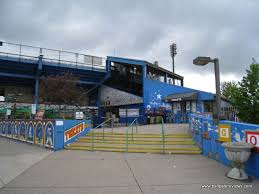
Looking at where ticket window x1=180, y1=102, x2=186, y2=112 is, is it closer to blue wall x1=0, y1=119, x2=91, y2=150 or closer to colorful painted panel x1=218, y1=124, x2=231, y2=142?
blue wall x1=0, y1=119, x2=91, y2=150

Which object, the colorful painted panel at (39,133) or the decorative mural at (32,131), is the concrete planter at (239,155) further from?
the colorful painted panel at (39,133)

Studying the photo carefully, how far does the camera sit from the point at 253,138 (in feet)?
20.3

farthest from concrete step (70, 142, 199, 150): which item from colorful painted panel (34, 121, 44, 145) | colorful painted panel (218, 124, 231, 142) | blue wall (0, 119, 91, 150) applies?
colorful painted panel (218, 124, 231, 142)

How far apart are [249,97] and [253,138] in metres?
8.11

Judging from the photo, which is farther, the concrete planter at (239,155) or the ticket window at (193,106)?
the ticket window at (193,106)

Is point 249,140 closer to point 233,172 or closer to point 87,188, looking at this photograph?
point 233,172

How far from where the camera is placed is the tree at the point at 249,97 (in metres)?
12.9

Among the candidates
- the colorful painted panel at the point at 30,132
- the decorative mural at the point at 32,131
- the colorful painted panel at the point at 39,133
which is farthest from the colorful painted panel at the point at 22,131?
the colorful painted panel at the point at 39,133

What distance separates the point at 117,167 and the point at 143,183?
1901mm

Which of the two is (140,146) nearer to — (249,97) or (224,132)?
(224,132)

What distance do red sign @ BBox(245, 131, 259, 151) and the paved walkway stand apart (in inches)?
42.1

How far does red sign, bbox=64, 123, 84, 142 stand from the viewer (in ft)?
38.9

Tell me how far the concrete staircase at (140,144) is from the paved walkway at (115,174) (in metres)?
0.93

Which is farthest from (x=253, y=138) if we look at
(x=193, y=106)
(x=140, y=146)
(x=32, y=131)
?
(x=193, y=106)
